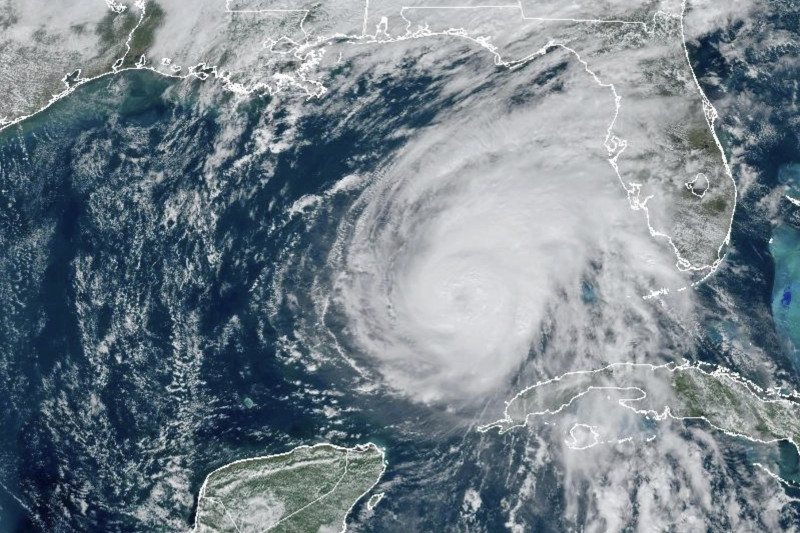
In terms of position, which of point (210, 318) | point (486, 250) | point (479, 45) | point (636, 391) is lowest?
point (636, 391)

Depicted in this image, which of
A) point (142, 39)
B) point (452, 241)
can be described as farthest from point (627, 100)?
point (142, 39)

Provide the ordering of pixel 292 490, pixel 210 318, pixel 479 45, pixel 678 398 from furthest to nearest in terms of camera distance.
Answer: pixel 479 45 < pixel 210 318 < pixel 292 490 < pixel 678 398

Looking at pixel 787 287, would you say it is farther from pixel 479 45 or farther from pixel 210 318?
pixel 210 318

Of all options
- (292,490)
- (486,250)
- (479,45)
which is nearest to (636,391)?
(486,250)

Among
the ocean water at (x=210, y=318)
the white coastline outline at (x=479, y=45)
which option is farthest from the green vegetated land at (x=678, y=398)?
the white coastline outline at (x=479, y=45)

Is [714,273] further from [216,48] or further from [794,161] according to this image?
[216,48]

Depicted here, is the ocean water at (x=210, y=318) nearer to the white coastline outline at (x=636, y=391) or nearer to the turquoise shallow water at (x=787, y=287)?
the turquoise shallow water at (x=787, y=287)
